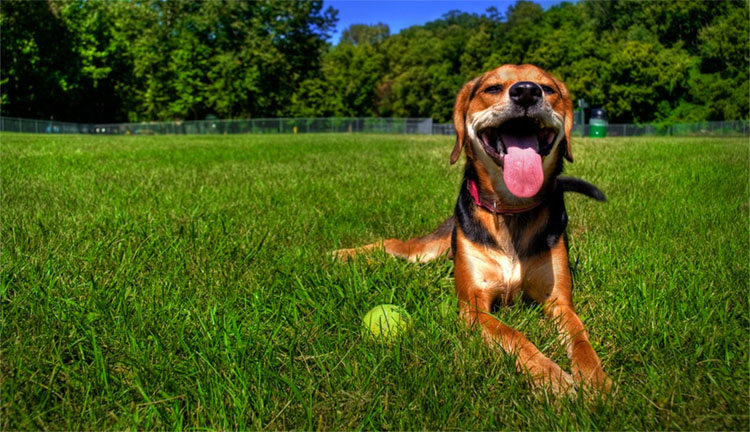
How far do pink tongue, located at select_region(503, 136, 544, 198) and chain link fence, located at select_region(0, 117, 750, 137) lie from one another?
156ft

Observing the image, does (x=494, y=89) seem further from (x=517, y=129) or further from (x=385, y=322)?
(x=385, y=322)

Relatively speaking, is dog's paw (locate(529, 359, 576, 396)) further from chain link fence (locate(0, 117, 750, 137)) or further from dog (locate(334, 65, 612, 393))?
chain link fence (locate(0, 117, 750, 137))

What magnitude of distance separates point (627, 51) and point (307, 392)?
6198 cm

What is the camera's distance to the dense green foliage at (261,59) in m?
49.1

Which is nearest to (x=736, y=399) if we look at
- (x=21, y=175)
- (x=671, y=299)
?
(x=671, y=299)

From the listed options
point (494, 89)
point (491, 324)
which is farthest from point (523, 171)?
point (491, 324)

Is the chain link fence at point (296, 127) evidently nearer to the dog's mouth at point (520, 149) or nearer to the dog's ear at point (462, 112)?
the dog's ear at point (462, 112)

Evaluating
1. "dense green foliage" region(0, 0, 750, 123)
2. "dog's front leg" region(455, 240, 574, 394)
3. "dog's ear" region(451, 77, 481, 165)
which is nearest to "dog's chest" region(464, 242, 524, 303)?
"dog's front leg" region(455, 240, 574, 394)

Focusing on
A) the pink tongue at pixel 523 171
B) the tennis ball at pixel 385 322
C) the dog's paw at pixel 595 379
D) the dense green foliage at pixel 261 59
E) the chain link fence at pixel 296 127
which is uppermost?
the dense green foliage at pixel 261 59

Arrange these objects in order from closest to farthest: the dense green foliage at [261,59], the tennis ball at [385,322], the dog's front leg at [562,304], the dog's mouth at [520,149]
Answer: the dog's front leg at [562,304], the tennis ball at [385,322], the dog's mouth at [520,149], the dense green foliage at [261,59]

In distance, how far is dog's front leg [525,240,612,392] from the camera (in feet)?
7.61

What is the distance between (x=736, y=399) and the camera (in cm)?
194

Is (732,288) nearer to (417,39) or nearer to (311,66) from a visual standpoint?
(311,66)

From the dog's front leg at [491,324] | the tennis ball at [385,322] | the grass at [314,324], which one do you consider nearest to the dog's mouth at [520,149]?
the dog's front leg at [491,324]
